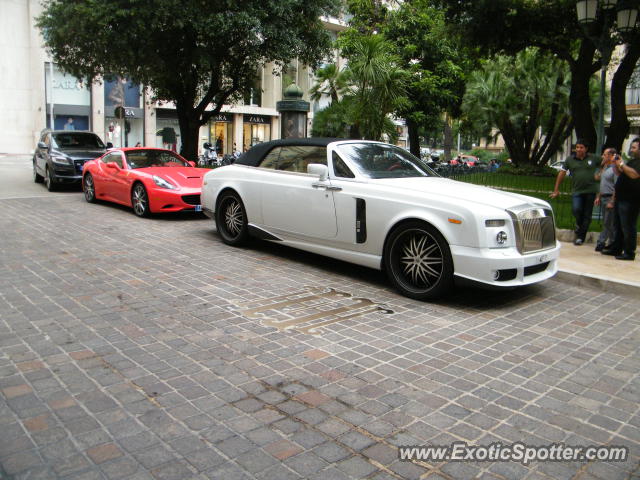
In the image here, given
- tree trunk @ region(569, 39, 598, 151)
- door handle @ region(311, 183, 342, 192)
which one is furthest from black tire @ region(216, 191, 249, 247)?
tree trunk @ region(569, 39, 598, 151)

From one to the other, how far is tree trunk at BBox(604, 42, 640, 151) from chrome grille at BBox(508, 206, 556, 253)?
34.4 ft

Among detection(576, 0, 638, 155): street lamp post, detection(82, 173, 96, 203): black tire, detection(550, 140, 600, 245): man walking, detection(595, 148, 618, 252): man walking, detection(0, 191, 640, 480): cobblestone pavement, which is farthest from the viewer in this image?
detection(82, 173, 96, 203): black tire

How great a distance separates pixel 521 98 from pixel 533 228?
2769 centimetres

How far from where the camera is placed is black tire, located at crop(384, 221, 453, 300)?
19.4ft

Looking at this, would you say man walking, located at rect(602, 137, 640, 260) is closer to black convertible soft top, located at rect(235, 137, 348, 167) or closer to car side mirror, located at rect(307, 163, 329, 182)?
car side mirror, located at rect(307, 163, 329, 182)

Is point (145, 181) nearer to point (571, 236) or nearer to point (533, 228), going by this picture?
point (533, 228)

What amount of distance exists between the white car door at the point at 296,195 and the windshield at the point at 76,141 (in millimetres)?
10338

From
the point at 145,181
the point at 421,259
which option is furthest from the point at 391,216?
the point at 145,181

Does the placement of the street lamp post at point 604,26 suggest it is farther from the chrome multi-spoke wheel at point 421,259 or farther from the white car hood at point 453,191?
the chrome multi-spoke wheel at point 421,259

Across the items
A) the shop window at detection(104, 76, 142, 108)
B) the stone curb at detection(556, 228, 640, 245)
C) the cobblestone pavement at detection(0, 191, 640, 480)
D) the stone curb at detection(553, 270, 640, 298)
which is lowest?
the cobblestone pavement at detection(0, 191, 640, 480)

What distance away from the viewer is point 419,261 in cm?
613

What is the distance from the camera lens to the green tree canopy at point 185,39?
50.2 feet

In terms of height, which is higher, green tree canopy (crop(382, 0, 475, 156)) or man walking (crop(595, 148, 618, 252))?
green tree canopy (crop(382, 0, 475, 156))

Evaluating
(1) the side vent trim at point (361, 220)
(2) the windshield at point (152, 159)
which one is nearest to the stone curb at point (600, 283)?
(1) the side vent trim at point (361, 220)
